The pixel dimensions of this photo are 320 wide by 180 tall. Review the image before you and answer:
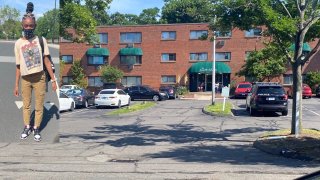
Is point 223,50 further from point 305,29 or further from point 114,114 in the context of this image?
point 305,29

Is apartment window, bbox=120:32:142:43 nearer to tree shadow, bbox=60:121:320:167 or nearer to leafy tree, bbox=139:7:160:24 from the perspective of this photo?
tree shadow, bbox=60:121:320:167

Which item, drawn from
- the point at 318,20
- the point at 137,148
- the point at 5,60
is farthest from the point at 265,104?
the point at 5,60

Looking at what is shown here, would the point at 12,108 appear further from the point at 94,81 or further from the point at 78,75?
the point at 94,81

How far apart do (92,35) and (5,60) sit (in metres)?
A: 26.0

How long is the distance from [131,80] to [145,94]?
1727cm

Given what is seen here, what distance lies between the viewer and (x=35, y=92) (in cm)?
776

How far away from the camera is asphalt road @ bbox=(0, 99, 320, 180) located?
8.98 m

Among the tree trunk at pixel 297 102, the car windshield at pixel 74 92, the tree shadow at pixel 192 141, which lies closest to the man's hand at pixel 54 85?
the tree shadow at pixel 192 141

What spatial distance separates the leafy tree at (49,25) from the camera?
24.4 feet

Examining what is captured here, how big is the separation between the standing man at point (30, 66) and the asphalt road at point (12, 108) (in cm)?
14

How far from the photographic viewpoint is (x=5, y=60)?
7.62 m

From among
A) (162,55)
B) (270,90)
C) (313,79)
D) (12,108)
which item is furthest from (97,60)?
(12,108)

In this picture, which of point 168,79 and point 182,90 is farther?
point 168,79

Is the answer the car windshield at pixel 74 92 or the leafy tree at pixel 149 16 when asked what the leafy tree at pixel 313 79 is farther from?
the leafy tree at pixel 149 16
